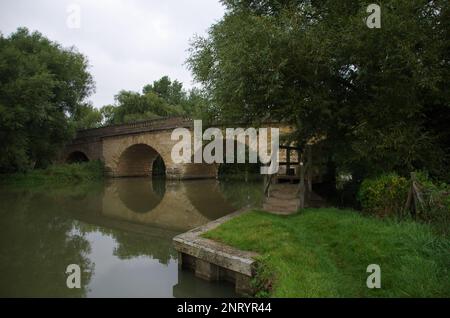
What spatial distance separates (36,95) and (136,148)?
975 centimetres

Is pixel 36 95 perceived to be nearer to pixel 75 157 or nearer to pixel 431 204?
pixel 75 157

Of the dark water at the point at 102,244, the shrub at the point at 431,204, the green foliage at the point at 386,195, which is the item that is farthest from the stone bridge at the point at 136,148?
the shrub at the point at 431,204

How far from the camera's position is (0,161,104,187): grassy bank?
2155cm

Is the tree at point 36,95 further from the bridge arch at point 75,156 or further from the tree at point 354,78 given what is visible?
the tree at point 354,78

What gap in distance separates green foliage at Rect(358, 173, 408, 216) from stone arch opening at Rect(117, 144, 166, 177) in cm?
2221

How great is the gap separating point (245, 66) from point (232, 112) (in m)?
1.60

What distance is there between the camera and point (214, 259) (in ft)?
17.8

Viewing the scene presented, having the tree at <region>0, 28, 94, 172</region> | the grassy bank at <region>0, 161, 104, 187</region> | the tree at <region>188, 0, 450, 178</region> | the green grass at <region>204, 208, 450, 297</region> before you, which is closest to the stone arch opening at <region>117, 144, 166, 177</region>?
the grassy bank at <region>0, 161, 104, 187</region>

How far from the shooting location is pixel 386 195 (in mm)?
6598

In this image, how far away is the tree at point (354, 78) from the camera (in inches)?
274

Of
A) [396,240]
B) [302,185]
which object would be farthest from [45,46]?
[396,240]

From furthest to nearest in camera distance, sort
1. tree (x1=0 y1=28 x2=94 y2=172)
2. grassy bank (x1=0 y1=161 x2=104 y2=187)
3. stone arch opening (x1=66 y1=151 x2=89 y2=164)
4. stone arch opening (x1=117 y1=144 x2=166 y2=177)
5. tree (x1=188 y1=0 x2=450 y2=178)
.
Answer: stone arch opening (x1=66 y1=151 x2=89 y2=164)
stone arch opening (x1=117 y1=144 x2=166 y2=177)
grassy bank (x1=0 y1=161 x2=104 y2=187)
tree (x1=0 y1=28 x2=94 y2=172)
tree (x1=188 y1=0 x2=450 y2=178)

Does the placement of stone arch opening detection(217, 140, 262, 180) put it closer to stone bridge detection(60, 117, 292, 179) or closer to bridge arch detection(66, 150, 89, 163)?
stone bridge detection(60, 117, 292, 179)
